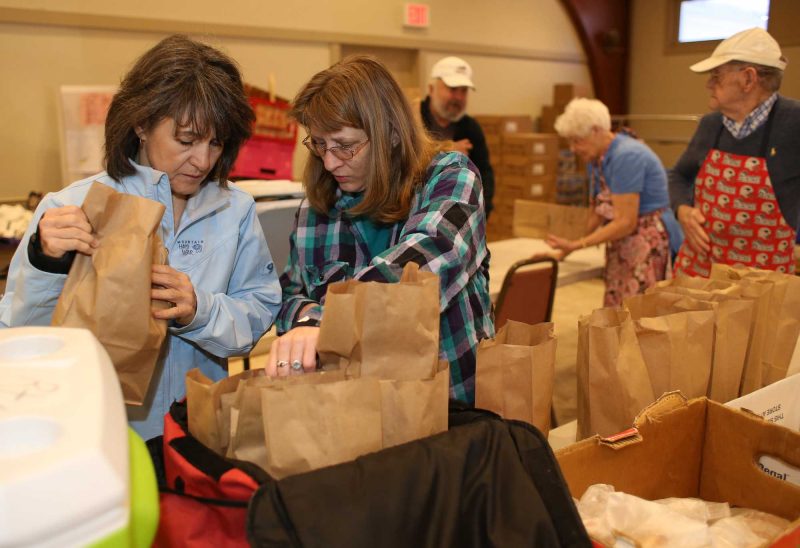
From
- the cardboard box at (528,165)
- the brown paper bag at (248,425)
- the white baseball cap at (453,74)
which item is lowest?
the brown paper bag at (248,425)

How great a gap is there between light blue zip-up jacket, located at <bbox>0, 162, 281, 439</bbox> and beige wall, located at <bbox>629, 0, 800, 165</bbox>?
7869mm

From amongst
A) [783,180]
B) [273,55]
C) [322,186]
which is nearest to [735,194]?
[783,180]

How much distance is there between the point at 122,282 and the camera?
1095 mm

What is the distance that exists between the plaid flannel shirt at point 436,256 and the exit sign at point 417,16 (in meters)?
5.21

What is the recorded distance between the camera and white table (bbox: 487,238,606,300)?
324 cm

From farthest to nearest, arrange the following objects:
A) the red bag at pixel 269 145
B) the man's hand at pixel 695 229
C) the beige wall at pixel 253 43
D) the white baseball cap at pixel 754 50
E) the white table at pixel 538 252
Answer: the beige wall at pixel 253 43
the red bag at pixel 269 145
the white table at pixel 538 252
the man's hand at pixel 695 229
the white baseball cap at pixel 754 50

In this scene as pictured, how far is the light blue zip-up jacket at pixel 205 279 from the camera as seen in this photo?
4.37 feet

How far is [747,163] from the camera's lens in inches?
95.6

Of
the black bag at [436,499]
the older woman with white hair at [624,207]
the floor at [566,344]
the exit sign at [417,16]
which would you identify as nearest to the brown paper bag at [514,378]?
the black bag at [436,499]

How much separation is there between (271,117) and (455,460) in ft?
10.1

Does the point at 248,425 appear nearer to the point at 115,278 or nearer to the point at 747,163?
the point at 115,278

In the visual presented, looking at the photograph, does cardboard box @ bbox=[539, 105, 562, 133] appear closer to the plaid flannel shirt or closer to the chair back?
the chair back

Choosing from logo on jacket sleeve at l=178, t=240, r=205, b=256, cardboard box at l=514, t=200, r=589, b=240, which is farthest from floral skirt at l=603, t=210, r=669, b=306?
logo on jacket sleeve at l=178, t=240, r=205, b=256

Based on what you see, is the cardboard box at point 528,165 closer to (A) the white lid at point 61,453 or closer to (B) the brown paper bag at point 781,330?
(B) the brown paper bag at point 781,330
